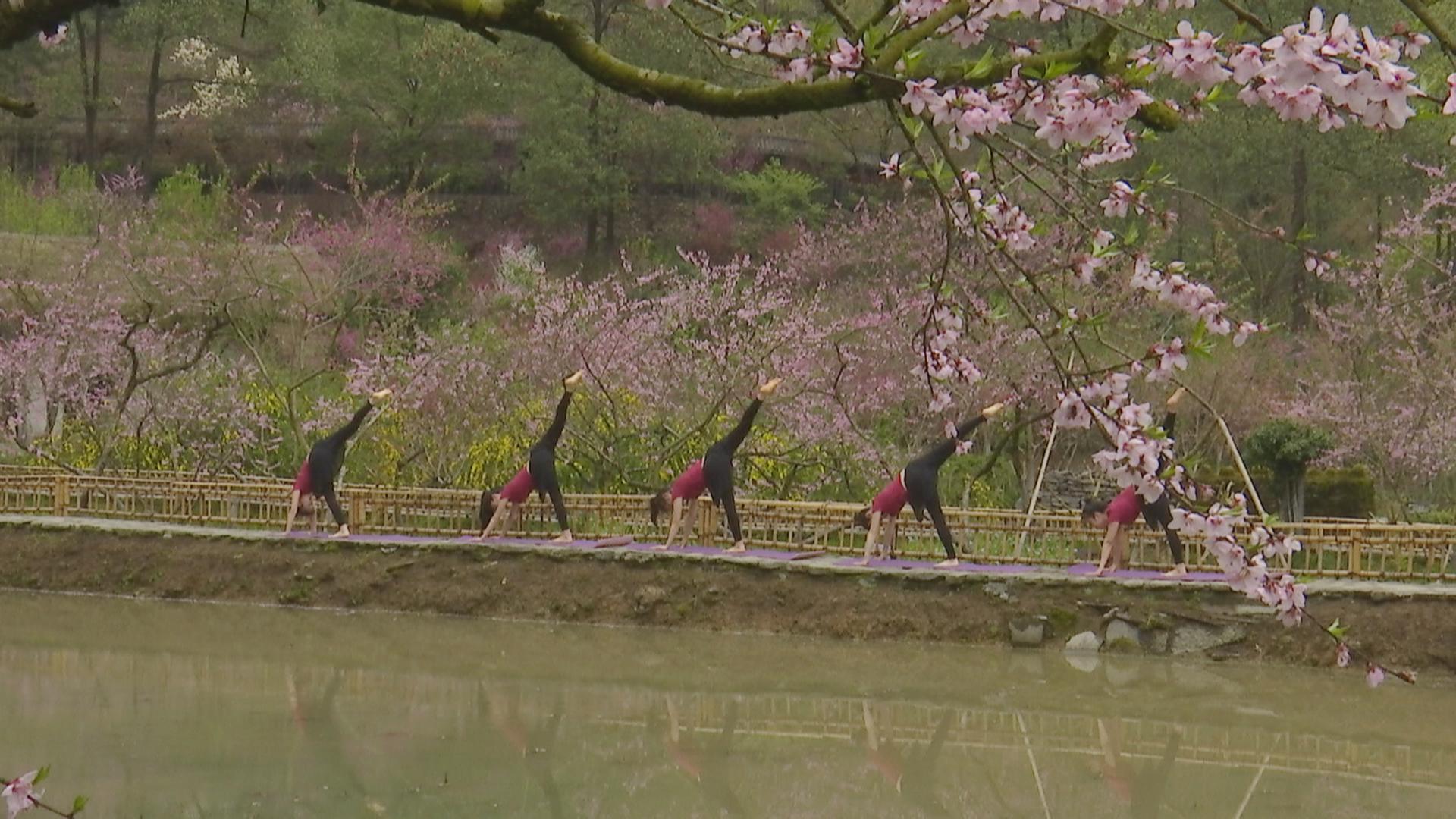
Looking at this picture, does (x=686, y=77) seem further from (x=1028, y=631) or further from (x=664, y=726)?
(x=1028, y=631)

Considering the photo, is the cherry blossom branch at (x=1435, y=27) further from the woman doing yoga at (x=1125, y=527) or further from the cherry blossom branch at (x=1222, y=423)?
the woman doing yoga at (x=1125, y=527)

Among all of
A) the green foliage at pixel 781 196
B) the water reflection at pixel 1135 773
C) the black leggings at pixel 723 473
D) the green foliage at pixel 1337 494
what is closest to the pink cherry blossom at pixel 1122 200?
the water reflection at pixel 1135 773

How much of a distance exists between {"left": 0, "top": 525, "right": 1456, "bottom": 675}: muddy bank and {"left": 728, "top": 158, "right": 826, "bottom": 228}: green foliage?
1511 cm

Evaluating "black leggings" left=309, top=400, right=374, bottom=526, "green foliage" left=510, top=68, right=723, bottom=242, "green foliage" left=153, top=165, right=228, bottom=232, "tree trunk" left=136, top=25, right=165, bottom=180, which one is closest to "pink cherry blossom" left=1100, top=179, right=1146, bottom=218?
"black leggings" left=309, top=400, right=374, bottom=526

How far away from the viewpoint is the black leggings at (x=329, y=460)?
15.1 meters

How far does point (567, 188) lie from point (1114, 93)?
84.9 feet

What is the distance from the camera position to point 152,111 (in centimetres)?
3184

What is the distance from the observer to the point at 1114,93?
4.30m

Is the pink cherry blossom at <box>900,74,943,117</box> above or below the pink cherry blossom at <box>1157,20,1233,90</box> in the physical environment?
below

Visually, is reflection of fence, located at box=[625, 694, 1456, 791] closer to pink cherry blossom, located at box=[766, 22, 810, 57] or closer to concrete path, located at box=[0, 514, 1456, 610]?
concrete path, located at box=[0, 514, 1456, 610]

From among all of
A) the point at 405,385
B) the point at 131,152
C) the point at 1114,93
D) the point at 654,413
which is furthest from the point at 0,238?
the point at 1114,93

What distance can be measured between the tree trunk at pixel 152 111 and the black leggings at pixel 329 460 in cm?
1715

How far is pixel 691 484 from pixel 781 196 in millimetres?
15891

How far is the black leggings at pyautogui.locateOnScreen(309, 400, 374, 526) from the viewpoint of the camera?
15102mm
